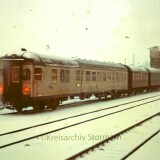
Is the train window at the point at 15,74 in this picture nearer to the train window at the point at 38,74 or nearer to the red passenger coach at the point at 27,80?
the red passenger coach at the point at 27,80

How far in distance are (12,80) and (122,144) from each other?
711 cm

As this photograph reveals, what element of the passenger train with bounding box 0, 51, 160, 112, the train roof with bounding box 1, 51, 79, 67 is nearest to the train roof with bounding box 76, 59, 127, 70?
the passenger train with bounding box 0, 51, 160, 112

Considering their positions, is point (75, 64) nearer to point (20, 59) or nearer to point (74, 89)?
point (74, 89)

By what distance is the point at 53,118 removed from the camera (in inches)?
552

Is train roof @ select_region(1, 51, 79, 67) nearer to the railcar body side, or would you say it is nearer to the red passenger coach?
the red passenger coach

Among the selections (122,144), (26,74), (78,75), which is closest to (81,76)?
(78,75)

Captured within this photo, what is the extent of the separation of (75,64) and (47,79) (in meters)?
3.76

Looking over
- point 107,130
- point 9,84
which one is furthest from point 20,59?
point 107,130

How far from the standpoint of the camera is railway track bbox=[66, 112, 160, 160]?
7836 mm

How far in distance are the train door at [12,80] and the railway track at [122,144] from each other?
491cm

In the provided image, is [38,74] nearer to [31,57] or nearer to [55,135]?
[31,57]

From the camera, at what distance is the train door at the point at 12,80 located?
14961 millimetres

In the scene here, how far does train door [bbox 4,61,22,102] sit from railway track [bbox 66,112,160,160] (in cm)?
491

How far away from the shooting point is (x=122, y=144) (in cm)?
922
